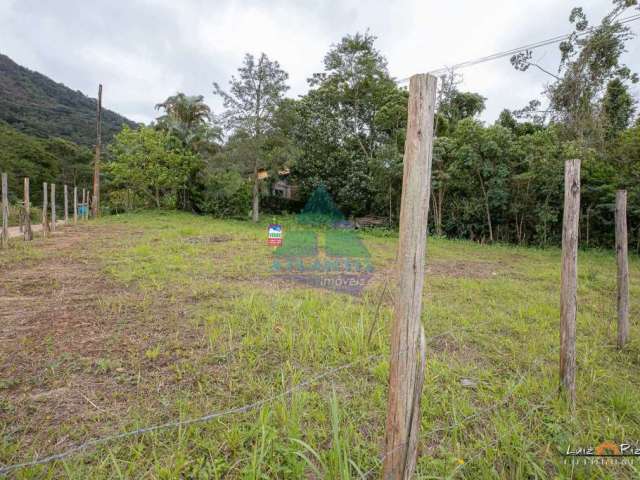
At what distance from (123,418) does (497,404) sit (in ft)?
6.59

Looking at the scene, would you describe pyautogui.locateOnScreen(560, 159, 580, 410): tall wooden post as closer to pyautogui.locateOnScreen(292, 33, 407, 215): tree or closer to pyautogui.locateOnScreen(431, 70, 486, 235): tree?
pyautogui.locateOnScreen(431, 70, 486, 235): tree

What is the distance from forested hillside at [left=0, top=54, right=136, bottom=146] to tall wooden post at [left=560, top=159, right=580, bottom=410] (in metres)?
29.1

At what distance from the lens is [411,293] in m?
1.05

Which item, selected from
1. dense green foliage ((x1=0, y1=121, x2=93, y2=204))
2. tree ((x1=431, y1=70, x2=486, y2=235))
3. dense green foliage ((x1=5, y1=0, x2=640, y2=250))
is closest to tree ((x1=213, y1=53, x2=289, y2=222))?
dense green foliage ((x1=5, y1=0, x2=640, y2=250))

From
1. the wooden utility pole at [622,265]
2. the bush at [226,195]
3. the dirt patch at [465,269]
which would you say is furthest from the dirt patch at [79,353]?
the bush at [226,195]

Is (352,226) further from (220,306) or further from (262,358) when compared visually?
(262,358)

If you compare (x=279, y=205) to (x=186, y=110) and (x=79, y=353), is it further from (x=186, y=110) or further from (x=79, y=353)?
(x=79, y=353)

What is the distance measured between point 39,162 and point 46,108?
41.6 ft

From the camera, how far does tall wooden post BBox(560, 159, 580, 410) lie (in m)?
1.77

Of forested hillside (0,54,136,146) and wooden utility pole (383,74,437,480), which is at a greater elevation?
forested hillside (0,54,136,146)

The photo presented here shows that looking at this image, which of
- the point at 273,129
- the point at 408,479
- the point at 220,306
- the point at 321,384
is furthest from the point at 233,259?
the point at 273,129
